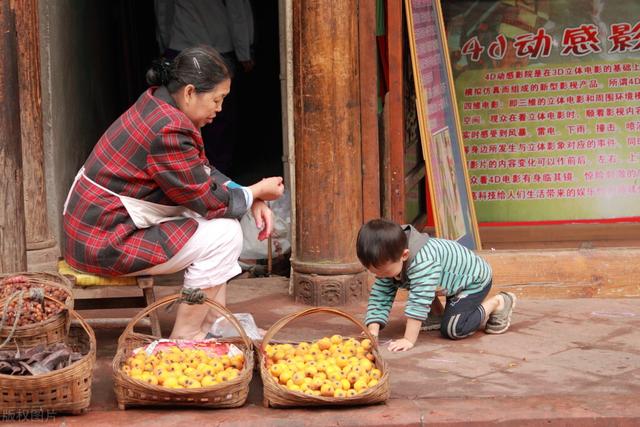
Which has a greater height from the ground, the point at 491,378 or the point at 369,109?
the point at 369,109

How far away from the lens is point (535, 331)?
5473 millimetres

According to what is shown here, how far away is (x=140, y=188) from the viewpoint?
15.9ft

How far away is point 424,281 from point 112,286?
56.6 inches

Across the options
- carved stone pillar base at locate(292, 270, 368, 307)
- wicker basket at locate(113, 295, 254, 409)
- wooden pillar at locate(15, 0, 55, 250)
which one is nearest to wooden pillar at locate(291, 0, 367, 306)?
carved stone pillar base at locate(292, 270, 368, 307)

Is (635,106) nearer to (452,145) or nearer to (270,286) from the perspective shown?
(452,145)

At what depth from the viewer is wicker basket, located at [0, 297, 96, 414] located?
4.02m

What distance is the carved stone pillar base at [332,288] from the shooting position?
19.8 feet

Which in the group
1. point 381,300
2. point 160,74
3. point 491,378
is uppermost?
point 160,74

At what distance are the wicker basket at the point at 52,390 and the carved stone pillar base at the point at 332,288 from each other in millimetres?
2012

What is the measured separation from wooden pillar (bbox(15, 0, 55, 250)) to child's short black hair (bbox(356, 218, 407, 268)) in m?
2.03

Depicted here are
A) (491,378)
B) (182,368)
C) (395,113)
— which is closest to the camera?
(182,368)

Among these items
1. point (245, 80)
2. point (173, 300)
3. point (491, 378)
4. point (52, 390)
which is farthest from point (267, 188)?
point (245, 80)

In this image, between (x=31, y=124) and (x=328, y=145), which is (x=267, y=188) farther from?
(x=31, y=124)

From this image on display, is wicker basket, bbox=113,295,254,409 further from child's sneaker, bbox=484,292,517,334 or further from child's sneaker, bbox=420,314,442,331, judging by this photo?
child's sneaker, bbox=484,292,517,334
